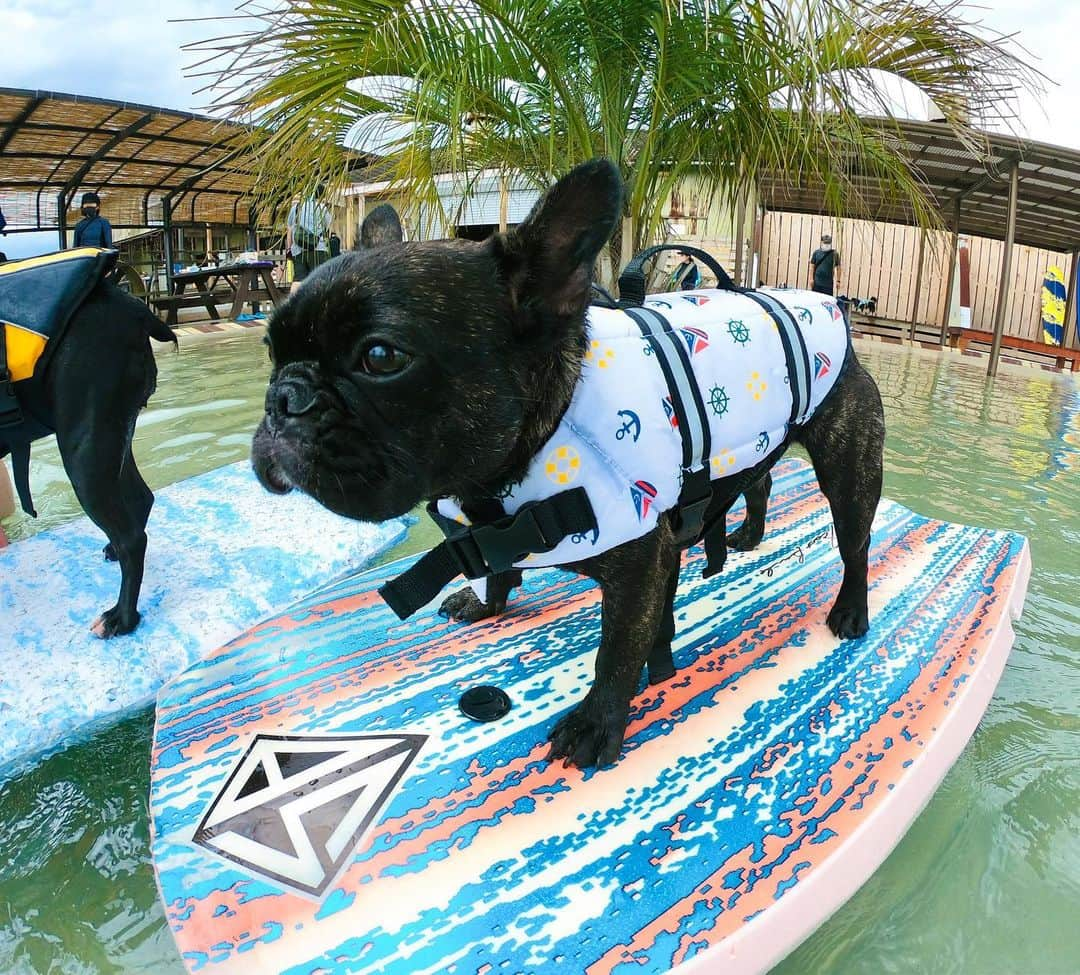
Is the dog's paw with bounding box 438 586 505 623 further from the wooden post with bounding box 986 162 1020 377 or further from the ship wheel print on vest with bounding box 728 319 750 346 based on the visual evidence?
the wooden post with bounding box 986 162 1020 377

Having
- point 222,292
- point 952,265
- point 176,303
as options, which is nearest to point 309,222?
point 176,303

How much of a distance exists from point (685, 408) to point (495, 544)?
0.53 m

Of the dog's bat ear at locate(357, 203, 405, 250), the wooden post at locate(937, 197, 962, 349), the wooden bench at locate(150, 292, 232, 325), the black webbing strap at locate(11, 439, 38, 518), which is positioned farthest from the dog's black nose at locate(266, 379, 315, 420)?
the wooden post at locate(937, 197, 962, 349)

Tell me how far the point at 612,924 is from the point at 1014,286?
17.7 meters

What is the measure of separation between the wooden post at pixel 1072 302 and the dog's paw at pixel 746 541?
43.1 feet

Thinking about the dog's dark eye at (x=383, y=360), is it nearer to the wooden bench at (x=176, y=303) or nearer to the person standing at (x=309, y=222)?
the person standing at (x=309, y=222)

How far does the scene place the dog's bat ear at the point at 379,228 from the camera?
1.70 m

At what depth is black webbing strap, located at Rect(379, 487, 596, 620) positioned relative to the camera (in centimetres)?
149

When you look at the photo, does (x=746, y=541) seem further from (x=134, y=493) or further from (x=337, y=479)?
(x=134, y=493)

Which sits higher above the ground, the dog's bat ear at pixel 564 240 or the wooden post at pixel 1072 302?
the dog's bat ear at pixel 564 240

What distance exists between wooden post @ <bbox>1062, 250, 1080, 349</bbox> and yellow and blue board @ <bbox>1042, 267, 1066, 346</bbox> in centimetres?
11

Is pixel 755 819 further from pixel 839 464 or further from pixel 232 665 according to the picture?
pixel 232 665

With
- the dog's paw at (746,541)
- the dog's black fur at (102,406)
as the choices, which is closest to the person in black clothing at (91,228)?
the dog's black fur at (102,406)

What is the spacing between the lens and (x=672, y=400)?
5.46 feet
